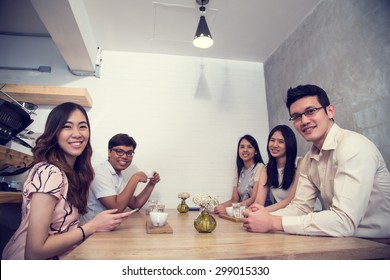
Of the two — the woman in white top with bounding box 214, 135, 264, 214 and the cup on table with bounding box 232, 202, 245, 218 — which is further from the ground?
the woman in white top with bounding box 214, 135, 264, 214

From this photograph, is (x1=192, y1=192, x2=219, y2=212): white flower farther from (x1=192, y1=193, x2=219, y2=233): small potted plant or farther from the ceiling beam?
the ceiling beam

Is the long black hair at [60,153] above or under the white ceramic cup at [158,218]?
above

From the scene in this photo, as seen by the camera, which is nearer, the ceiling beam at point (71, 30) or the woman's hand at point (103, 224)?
the woman's hand at point (103, 224)

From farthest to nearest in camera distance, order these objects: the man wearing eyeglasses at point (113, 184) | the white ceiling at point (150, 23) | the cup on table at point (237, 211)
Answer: the white ceiling at point (150, 23), the man wearing eyeglasses at point (113, 184), the cup on table at point (237, 211)

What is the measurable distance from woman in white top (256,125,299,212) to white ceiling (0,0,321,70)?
1.24m

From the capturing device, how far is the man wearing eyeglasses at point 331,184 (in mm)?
946

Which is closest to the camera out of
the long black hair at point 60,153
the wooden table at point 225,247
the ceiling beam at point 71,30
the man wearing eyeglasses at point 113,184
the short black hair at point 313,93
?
the wooden table at point 225,247

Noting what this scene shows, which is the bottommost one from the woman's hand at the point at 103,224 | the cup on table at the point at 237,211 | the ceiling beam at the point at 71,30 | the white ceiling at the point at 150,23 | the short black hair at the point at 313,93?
the cup on table at the point at 237,211

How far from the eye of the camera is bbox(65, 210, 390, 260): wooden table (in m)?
0.69

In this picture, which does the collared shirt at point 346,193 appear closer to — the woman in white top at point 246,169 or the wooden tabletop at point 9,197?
the woman in white top at point 246,169

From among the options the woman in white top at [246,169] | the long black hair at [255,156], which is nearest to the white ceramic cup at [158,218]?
the woman in white top at [246,169]

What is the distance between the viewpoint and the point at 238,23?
100 inches

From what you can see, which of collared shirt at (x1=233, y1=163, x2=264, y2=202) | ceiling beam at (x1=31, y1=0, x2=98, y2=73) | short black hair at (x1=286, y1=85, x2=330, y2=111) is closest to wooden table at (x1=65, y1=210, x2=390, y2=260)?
short black hair at (x1=286, y1=85, x2=330, y2=111)
